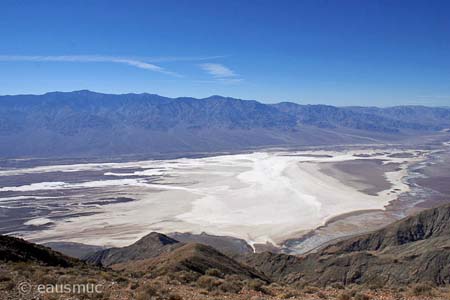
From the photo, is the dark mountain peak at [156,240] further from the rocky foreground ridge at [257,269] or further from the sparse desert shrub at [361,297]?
the sparse desert shrub at [361,297]

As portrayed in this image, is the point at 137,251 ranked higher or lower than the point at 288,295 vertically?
lower

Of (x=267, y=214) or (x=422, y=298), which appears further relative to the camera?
(x=267, y=214)

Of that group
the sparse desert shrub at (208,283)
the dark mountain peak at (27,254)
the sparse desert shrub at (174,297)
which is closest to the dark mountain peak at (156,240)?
the dark mountain peak at (27,254)

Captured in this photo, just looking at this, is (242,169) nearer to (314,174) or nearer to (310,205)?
(314,174)

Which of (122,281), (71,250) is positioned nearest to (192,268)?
(122,281)

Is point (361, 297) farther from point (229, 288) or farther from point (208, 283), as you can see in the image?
point (208, 283)

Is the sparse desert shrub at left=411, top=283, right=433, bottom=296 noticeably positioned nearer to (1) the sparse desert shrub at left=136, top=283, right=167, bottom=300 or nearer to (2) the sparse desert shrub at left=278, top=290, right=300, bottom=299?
(2) the sparse desert shrub at left=278, top=290, right=300, bottom=299

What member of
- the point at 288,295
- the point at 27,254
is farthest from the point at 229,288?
the point at 27,254

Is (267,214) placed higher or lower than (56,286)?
lower
